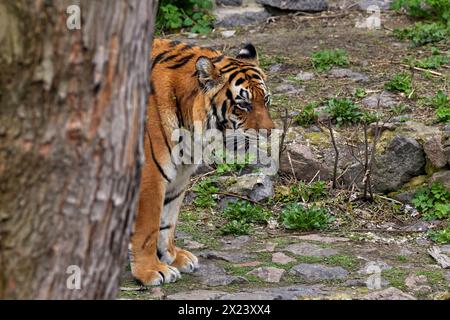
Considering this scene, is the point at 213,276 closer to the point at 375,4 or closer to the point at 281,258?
the point at 281,258

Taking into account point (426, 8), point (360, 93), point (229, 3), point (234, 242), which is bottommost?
point (234, 242)

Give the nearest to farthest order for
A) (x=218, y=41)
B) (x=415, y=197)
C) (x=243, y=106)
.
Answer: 1. (x=243, y=106)
2. (x=415, y=197)
3. (x=218, y=41)

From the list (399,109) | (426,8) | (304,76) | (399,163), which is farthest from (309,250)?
(426,8)

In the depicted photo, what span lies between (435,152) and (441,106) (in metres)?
0.88

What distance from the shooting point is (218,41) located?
33.9 ft

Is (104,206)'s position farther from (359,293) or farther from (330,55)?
(330,55)

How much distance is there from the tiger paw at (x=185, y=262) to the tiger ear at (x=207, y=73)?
3.53 ft

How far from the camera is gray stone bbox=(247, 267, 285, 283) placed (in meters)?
5.98

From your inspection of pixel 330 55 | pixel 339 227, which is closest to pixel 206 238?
pixel 339 227

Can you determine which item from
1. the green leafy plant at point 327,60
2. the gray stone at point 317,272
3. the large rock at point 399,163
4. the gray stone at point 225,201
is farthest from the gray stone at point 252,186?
the green leafy plant at point 327,60

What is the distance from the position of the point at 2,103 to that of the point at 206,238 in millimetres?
3759

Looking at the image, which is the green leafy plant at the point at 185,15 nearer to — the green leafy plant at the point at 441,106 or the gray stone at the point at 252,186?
the green leafy plant at the point at 441,106

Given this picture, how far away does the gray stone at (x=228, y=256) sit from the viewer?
252 inches

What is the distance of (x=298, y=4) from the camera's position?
11.1 meters
